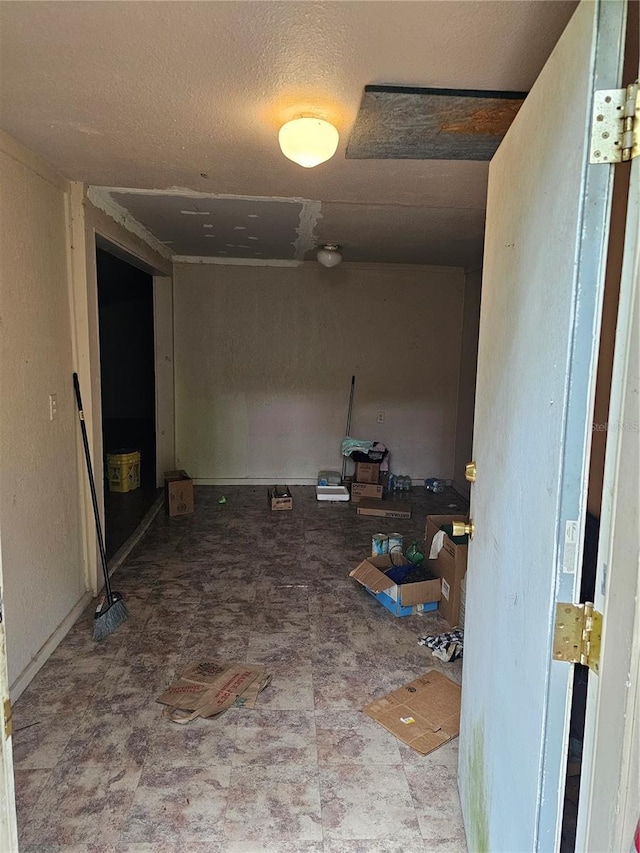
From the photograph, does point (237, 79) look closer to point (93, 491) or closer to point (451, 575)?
point (93, 491)

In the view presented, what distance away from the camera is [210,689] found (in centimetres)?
215

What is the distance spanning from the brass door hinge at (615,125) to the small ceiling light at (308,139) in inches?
42.8

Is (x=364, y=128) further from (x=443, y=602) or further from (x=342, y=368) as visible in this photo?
(x=342, y=368)

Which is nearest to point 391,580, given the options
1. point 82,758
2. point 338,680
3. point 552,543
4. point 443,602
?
point 443,602

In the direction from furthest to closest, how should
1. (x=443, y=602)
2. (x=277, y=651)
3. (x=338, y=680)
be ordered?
(x=443, y=602) → (x=277, y=651) → (x=338, y=680)

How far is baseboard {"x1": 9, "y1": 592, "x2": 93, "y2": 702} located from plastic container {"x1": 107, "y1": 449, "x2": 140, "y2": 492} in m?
2.19

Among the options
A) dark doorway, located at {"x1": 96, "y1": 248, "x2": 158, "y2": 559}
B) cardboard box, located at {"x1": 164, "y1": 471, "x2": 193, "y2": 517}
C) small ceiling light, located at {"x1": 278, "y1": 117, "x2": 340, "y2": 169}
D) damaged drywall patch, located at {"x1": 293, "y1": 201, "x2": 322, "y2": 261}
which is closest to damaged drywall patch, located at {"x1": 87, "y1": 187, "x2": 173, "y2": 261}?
damaged drywall patch, located at {"x1": 293, "y1": 201, "x2": 322, "y2": 261}

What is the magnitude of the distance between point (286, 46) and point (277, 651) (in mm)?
2332

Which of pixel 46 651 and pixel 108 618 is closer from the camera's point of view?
pixel 46 651

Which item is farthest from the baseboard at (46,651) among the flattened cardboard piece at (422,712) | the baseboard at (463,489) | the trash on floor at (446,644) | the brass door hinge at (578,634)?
the baseboard at (463,489)

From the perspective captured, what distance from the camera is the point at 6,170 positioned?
2.00 m

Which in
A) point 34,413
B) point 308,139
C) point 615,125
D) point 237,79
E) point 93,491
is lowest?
point 93,491

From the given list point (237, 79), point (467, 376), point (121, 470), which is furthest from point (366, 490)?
point (237, 79)

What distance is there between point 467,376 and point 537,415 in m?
4.32
